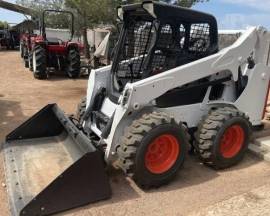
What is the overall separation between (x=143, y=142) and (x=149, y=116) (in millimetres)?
297

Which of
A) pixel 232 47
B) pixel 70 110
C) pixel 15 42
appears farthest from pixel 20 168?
pixel 15 42

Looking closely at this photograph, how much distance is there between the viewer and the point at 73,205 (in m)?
3.62

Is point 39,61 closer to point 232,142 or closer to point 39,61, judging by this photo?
point 39,61

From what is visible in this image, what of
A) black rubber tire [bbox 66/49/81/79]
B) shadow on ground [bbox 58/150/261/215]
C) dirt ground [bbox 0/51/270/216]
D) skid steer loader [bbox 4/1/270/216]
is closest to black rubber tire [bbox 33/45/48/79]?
black rubber tire [bbox 66/49/81/79]

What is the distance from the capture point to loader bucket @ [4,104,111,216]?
348 centimetres

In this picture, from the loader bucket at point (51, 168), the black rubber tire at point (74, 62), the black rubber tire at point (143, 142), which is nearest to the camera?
the loader bucket at point (51, 168)

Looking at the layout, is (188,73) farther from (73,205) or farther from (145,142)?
(73,205)

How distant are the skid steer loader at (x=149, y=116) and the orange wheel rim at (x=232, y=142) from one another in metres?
0.01

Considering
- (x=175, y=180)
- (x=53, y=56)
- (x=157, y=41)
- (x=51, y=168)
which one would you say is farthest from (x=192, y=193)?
(x=53, y=56)

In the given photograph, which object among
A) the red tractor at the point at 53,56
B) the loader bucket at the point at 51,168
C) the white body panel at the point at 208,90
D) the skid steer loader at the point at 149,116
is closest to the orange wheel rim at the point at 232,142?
the skid steer loader at the point at 149,116

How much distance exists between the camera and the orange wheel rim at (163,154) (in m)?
4.07

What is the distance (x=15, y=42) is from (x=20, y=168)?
79.8 feet

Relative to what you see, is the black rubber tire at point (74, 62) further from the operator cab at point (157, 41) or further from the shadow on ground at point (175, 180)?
the shadow on ground at point (175, 180)

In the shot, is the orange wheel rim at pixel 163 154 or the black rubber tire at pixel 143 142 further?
the orange wheel rim at pixel 163 154
